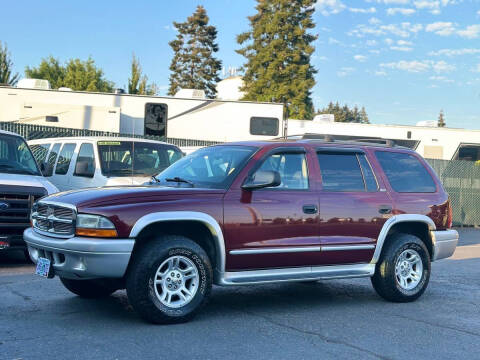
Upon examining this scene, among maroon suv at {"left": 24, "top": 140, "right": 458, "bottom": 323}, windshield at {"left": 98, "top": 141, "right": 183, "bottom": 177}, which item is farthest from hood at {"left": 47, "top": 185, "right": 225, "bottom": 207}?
windshield at {"left": 98, "top": 141, "right": 183, "bottom": 177}

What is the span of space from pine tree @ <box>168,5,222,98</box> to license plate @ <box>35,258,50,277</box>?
216 ft

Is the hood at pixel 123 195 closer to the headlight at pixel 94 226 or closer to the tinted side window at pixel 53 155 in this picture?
the headlight at pixel 94 226

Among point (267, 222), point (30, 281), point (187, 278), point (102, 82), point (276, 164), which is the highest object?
point (102, 82)

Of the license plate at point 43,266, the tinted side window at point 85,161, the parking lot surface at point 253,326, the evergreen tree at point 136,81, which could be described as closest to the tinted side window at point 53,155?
the tinted side window at point 85,161

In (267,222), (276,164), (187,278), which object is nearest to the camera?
(187,278)

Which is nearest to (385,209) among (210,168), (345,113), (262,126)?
(210,168)

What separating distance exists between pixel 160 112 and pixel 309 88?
3608 centimetres

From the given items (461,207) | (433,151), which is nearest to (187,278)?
(461,207)

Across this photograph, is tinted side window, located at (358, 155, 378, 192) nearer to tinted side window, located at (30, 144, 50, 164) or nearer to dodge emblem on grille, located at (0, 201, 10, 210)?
dodge emblem on grille, located at (0, 201, 10, 210)

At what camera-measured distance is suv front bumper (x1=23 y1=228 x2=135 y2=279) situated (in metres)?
5.77

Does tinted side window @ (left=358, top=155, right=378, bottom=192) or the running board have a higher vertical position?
tinted side window @ (left=358, top=155, right=378, bottom=192)

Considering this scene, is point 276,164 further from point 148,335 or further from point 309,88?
point 309,88

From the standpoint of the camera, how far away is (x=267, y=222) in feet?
21.6

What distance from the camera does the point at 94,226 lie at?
5.88 m
